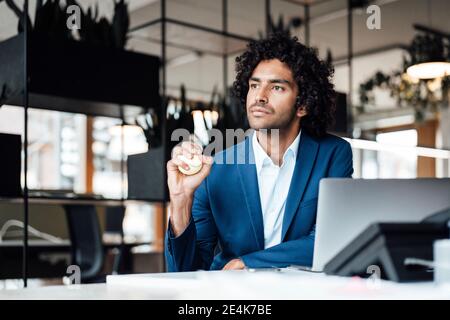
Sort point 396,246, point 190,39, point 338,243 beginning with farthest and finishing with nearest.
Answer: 1. point 190,39
2. point 338,243
3. point 396,246

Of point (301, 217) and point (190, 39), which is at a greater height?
point (190, 39)

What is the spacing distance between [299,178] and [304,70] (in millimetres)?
539

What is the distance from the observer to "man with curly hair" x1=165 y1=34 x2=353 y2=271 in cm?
195

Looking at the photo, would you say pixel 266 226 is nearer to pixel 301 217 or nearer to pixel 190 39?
pixel 301 217

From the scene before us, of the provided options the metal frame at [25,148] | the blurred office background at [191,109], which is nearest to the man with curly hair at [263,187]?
the metal frame at [25,148]

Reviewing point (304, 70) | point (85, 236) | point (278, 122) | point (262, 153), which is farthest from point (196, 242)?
point (85, 236)

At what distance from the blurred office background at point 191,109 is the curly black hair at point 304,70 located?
1.22m

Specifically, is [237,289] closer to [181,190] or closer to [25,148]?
[181,190]

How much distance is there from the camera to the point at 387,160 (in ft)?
41.9

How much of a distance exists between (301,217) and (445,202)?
64cm

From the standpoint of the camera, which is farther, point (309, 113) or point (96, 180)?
point (96, 180)

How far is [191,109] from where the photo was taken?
4.17 meters

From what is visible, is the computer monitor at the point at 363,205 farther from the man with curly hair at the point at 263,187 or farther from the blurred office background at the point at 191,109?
the blurred office background at the point at 191,109
